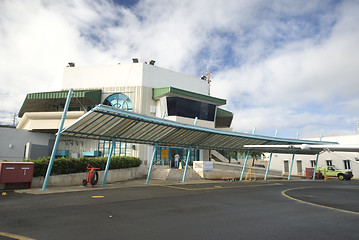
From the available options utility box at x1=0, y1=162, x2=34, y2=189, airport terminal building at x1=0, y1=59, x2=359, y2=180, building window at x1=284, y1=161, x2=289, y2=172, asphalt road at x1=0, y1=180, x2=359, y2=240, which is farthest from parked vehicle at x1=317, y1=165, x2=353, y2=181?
utility box at x1=0, y1=162, x2=34, y2=189

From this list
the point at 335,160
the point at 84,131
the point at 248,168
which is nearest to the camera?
the point at 84,131

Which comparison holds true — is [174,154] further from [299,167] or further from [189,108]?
[299,167]

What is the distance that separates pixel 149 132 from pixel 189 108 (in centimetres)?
1531

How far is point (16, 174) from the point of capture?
1359 cm

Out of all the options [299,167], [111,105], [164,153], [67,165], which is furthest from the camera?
[299,167]

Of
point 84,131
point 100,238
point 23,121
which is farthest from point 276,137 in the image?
point 23,121

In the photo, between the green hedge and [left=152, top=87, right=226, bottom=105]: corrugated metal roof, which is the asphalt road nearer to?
the green hedge

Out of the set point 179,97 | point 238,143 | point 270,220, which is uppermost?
point 179,97

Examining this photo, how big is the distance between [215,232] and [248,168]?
24.8 meters

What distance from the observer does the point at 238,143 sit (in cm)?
2442

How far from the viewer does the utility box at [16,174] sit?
1325 centimetres

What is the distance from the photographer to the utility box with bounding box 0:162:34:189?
13.2m

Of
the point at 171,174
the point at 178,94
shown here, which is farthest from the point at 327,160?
the point at 171,174

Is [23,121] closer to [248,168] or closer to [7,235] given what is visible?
[248,168]
